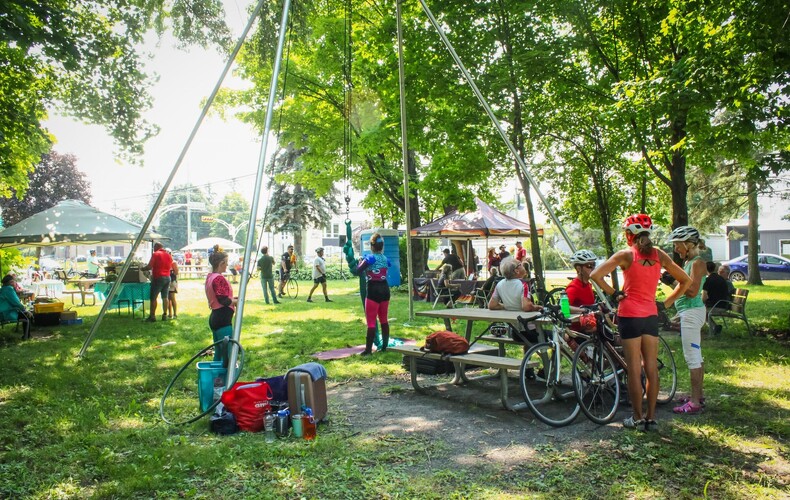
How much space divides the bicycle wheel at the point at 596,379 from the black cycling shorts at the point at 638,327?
0.49m

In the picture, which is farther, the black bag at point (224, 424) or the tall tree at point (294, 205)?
the tall tree at point (294, 205)

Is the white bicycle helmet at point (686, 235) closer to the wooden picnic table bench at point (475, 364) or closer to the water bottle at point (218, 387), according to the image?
the wooden picnic table bench at point (475, 364)

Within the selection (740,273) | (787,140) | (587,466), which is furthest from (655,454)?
(740,273)

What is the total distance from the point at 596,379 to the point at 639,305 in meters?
0.97

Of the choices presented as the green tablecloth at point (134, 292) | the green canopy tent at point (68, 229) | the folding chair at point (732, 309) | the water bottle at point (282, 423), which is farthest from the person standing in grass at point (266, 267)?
the water bottle at point (282, 423)

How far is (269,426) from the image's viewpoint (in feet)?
17.2

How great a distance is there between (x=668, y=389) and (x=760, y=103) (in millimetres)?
5576

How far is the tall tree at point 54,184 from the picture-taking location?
1503 inches

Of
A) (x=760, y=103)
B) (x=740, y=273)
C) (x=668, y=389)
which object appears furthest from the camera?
(x=740, y=273)

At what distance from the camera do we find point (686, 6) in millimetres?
10578

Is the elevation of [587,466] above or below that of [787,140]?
below

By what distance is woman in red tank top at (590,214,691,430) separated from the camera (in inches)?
198

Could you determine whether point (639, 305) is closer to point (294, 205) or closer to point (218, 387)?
point (218, 387)

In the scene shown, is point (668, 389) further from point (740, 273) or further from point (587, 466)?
point (740, 273)
